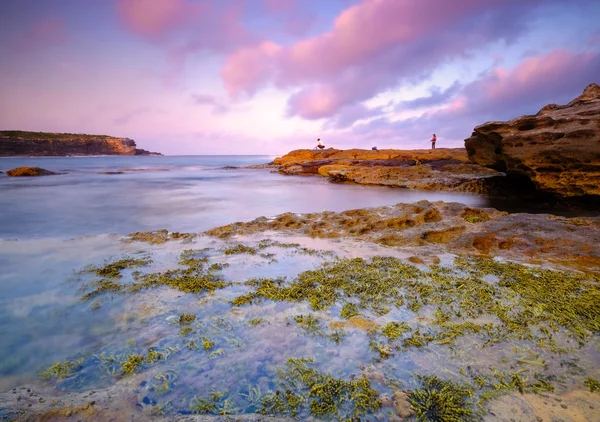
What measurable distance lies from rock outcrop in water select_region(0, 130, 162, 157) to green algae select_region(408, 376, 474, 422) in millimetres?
139476

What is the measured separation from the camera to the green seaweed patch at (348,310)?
413 cm

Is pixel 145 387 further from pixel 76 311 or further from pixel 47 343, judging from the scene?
pixel 76 311

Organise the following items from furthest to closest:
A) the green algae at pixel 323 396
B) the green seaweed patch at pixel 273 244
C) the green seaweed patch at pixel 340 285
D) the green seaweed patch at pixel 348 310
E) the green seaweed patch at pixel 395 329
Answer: the green seaweed patch at pixel 273 244
the green seaweed patch at pixel 340 285
the green seaweed patch at pixel 348 310
the green seaweed patch at pixel 395 329
the green algae at pixel 323 396

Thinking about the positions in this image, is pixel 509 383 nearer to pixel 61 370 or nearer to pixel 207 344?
pixel 207 344

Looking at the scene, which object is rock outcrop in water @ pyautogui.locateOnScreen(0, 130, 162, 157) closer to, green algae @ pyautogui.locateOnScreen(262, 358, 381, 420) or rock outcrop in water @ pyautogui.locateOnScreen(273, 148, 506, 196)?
rock outcrop in water @ pyautogui.locateOnScreen(273, 148, 506, 196)

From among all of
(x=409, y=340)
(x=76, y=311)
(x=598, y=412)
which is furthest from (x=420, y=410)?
(x=76, y=311)

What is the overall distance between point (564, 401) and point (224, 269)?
5.07 m

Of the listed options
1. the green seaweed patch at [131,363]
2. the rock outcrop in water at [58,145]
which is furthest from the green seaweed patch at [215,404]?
the rock outcrop in water at [58,145]

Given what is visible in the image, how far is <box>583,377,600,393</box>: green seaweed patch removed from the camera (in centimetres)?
273

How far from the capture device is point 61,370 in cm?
309

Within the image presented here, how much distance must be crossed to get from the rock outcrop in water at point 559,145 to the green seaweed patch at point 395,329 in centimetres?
1122

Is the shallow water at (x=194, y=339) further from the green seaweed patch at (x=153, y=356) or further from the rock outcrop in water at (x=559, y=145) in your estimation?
the rock outcrop in water at (x=559, y=145)

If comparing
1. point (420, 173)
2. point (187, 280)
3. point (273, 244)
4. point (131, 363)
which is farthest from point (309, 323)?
point (420, 173)

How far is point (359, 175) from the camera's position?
2595cm
